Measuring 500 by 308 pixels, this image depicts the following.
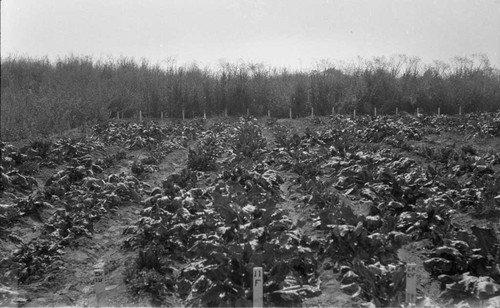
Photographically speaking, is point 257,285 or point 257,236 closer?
point 257,285

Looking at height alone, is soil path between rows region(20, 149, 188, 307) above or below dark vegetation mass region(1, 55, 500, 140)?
below

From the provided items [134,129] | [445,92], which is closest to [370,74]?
[445,92]

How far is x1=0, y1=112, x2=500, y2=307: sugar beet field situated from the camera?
417 cm

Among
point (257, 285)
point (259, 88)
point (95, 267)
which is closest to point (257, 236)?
point (257, 285)

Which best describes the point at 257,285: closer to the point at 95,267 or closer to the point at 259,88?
the point at 95,267

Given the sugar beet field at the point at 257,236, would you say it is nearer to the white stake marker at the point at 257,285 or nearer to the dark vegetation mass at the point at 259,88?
the white stake marker at the point at 257,285

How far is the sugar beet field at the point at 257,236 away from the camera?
4.17 meters

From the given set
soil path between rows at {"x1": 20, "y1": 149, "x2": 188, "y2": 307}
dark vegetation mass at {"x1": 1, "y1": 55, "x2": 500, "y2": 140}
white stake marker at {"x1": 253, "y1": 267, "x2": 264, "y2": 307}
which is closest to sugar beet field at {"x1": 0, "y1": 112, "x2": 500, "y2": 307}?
soil path between rows at {"x1": 20, "y1": 149, "x2": 188, "y2": 307}

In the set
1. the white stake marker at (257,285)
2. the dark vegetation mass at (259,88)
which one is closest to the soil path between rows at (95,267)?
the white stake marker at (257,285)

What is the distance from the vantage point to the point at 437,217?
5.36 metres

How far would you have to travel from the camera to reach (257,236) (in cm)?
471

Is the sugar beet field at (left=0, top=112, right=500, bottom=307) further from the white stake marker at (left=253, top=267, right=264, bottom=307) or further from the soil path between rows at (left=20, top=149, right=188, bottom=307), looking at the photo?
the white stake marker at (left=253, top=267, right=264, bottom=307)

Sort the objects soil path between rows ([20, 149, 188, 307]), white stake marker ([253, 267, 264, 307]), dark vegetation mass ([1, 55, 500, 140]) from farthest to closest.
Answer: dark vegetation mass ([1, 55, 500, 140]), soil path between rows ([20, 149, 188, 307]), white stake marker ([253, 267, 264, 307])

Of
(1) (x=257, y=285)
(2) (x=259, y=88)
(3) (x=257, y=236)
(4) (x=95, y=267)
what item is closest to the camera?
(1) (x=257, y=285)
